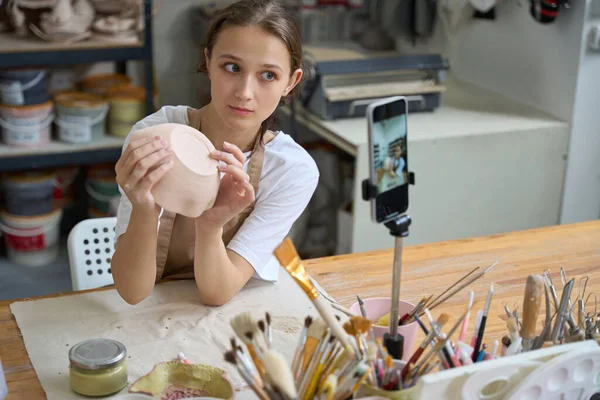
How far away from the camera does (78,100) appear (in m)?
2.87

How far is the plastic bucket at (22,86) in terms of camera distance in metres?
2.72

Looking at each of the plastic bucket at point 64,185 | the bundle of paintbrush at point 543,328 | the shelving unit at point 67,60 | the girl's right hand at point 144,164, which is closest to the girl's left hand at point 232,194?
the girl's right hand at point 144,164

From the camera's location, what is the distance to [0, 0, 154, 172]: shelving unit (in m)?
2.67

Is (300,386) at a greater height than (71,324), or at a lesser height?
greater

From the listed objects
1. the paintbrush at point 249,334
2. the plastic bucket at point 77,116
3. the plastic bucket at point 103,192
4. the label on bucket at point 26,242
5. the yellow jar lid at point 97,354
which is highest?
the paintbrush at point 249,334

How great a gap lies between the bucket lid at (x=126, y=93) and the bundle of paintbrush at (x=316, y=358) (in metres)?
2.12

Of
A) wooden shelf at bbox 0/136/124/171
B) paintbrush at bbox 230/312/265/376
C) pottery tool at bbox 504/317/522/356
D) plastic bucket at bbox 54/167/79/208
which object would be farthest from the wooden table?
plastic bucket at bbox 54/167/79/208

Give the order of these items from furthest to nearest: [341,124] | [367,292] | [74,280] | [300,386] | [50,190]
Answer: [50,190] → [341,124] → [74,280] → [367,292] → [300,386]

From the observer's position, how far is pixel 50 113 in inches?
111

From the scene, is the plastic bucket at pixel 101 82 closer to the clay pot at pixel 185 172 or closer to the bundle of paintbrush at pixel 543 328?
the clay pot at pixel 185 172

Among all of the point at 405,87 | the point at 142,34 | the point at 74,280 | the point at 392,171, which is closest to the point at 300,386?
the point at 392,171

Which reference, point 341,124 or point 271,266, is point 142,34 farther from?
point 271,266

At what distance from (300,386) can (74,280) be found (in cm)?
85

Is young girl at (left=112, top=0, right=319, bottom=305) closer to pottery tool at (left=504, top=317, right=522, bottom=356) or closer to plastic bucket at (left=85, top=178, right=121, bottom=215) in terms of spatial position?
pottery tool at (left=504, top=317, right=522, bottom=356)
